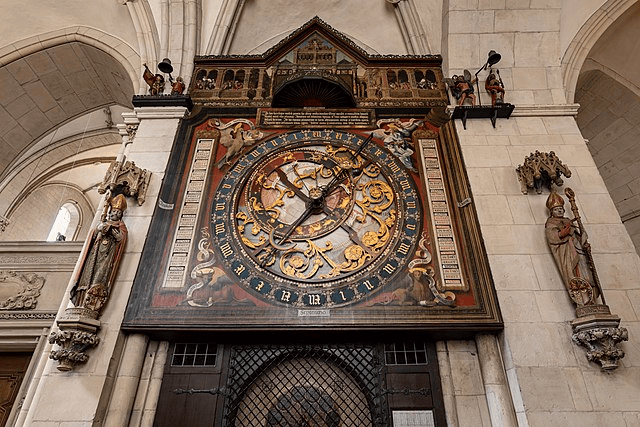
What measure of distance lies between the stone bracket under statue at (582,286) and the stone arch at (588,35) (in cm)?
269

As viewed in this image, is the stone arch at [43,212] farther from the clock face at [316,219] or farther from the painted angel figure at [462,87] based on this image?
the painted angel figure at [462,87]

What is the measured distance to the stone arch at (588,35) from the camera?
6297mm

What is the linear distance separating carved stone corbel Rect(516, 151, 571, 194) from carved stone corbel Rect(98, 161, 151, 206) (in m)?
5.00

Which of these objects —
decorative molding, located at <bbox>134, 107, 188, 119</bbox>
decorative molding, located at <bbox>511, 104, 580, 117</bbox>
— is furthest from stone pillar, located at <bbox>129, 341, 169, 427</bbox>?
decorative molding, located at <bbox>511, 104, 580, 117</bbox>

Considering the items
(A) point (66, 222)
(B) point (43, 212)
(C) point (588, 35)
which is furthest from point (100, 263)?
(A) point (66, 222)

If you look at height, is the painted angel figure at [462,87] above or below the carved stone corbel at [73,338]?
above

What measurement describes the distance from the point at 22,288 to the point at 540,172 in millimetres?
7800

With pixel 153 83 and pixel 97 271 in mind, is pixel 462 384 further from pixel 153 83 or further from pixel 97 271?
pixel 153 83

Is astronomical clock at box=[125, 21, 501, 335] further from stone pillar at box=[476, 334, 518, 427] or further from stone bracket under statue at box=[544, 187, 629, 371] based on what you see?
stone bracket under statue at box=[544, 187, 629, 371]

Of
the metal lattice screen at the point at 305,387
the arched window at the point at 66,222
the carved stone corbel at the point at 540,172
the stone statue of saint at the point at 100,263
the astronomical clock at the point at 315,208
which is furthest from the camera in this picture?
the arched window at the point at 66,222

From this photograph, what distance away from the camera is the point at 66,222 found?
1360cm

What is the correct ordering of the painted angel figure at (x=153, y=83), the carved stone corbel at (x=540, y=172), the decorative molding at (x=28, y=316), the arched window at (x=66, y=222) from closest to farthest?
the carved stone corbel at (x=540, y=172)
the decorative molding at (x=28, y=316)
the painted angel figure at (x=153, y=83)
the arched window at (x=66, y=222)

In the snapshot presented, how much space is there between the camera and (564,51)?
6379 mm

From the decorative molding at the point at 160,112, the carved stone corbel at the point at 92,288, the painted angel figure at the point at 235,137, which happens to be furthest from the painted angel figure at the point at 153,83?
the carved stone corbel at the point at 92,288
